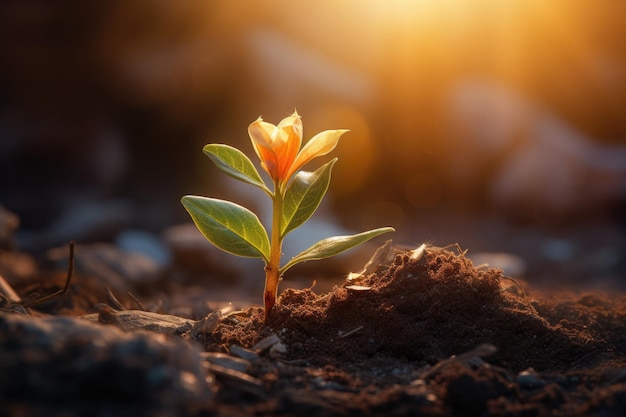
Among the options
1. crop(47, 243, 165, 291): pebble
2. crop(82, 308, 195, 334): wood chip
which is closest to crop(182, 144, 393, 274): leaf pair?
crop(82, 308, 195, 334): wood chip

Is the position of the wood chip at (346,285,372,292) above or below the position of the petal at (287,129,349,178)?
below

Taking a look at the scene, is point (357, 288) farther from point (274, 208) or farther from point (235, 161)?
point (235, 161)

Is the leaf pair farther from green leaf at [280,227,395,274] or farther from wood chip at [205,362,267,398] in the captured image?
wood chip at [205,362,267,398]

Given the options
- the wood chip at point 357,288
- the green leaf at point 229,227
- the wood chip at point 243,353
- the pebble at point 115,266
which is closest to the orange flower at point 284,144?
the green leaf at point 229,227

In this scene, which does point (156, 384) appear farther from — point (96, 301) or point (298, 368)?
point (96, 301)

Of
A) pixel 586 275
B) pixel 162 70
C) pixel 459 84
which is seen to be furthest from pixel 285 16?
pixel 586 275

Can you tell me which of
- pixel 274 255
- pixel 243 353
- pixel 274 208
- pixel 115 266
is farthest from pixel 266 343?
pixel 115 266

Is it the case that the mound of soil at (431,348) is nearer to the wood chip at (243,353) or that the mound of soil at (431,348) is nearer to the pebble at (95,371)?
the wood chip at (243,353)
